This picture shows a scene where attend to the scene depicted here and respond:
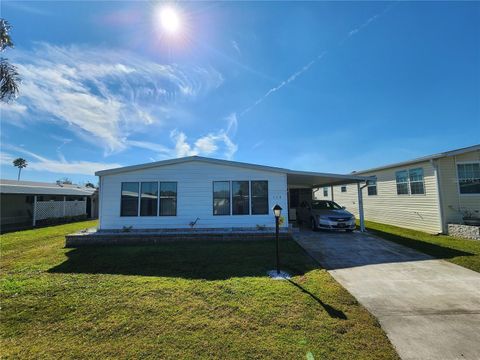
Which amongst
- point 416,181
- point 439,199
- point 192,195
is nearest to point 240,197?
point 192,195

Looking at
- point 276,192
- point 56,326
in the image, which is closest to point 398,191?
point 276,192

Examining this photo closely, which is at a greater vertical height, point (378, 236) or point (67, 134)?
point (67, 134)

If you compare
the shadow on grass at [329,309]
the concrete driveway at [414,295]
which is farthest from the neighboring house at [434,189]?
the shadow on grass at [329,309]

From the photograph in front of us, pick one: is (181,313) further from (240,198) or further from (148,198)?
(148,198)

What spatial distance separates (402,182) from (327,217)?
536 cm

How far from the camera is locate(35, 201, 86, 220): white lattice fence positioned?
615 inches

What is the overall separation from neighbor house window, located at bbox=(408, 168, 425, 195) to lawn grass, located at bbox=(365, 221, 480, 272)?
7.22 feet

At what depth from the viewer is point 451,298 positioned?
12.9ft

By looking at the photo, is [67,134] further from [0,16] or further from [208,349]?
[208,349]

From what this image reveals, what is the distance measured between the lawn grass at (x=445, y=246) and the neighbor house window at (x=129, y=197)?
10701 millimetres

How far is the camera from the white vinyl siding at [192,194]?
9648mm

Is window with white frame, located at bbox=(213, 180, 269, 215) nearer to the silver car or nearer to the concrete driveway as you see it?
the concrete driveway

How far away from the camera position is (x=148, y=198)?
383 inches

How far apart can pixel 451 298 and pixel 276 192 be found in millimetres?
6351
